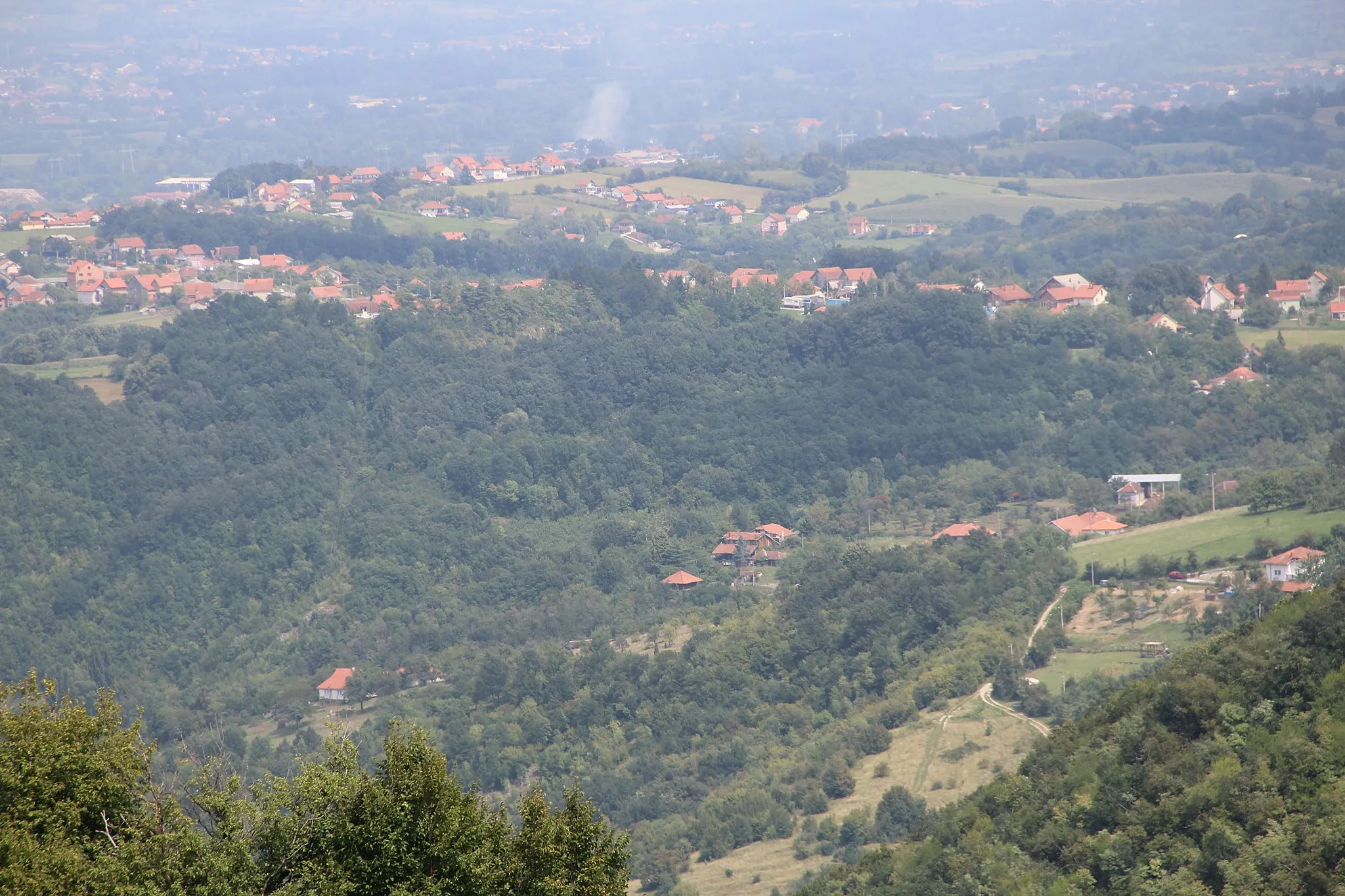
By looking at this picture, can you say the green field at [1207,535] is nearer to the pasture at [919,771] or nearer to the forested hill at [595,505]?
the forested hill at [595,505]

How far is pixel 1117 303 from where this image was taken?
57.1 metres

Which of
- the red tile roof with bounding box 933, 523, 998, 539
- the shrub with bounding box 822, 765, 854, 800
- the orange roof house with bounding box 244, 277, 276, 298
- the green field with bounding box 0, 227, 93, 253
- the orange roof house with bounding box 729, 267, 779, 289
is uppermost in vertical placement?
the green field with bounding box 0, 227, 93, 253

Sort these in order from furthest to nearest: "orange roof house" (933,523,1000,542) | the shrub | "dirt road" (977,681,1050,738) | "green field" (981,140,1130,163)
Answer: "green field" (981,140,1130,163)
"orange roof house" (933,523,1000,542)
the shrub
"dirt road" (977,681,1050,738)

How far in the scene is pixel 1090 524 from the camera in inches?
1607

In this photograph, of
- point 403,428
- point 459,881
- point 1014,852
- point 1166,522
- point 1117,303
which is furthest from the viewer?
point 1117,303

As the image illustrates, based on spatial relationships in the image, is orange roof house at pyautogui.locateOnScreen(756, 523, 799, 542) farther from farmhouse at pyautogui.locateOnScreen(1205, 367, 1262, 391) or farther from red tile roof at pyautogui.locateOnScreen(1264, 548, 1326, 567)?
red tile roof at pyautogui.locateOnScreen(1264, 548, 1326, 567)

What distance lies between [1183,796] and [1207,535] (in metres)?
17.3

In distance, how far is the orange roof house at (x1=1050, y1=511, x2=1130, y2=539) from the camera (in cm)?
4019

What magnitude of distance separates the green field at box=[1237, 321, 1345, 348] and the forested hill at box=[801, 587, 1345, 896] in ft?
98.7

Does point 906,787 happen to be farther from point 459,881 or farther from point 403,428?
point 403,428

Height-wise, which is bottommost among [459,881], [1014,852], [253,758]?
[253,758]

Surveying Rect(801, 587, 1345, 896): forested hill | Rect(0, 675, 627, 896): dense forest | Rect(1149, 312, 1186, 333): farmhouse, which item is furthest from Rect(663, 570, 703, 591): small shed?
Rect(0, 675, 627, 896): dense forest

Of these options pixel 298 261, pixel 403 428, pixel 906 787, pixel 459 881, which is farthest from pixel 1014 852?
pixel 298 261

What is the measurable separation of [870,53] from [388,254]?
12694 centimetres
